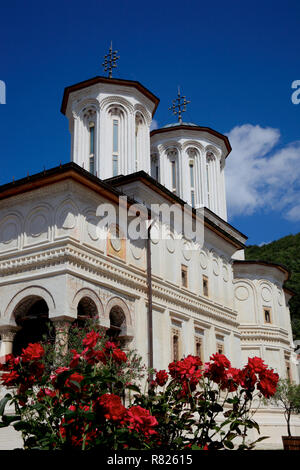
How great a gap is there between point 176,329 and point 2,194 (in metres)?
7.63

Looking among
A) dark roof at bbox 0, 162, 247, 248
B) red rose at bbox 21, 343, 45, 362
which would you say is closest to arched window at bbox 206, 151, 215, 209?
dark roof at bbox 0, 162, 247, 248

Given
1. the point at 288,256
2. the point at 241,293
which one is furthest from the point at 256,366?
the point at 288,256

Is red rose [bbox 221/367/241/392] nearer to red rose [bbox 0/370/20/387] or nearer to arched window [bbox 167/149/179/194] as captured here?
red rose [bbox 0/370/20/387]

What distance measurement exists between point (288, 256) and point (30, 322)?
36815 millimetres

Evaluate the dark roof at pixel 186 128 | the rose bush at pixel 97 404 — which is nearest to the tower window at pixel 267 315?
the dark roof at pixel 186 128

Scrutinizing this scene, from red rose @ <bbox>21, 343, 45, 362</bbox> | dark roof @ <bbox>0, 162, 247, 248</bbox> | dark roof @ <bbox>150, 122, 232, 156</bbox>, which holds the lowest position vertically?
red rose @ <bbox>21, 343, 45, 362</bbox>

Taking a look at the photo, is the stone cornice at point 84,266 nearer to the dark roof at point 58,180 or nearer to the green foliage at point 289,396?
the dark roof at point 58,180

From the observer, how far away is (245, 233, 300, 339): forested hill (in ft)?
156

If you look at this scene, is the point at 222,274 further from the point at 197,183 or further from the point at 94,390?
the point at 94,390

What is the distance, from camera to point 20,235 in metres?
15.6

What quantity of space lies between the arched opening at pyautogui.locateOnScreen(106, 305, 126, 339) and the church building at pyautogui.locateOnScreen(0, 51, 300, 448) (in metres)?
0.05

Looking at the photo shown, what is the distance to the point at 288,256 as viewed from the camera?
4862 cm

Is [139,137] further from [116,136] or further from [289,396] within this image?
[289,396]

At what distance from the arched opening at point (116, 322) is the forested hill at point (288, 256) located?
102 feet
